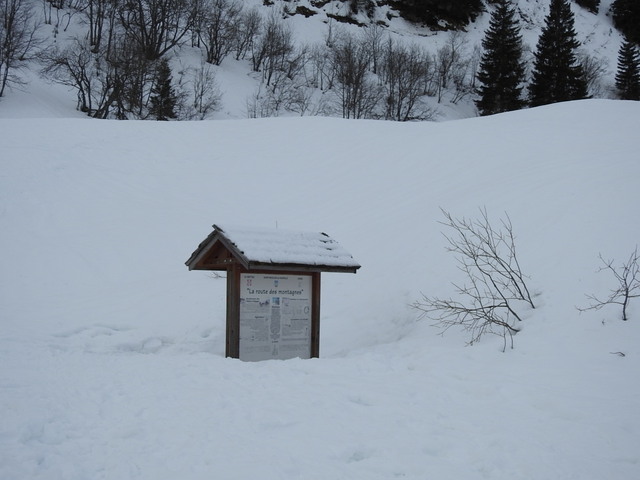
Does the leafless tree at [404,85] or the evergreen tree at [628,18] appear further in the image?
the evergreen tree at [628,18]

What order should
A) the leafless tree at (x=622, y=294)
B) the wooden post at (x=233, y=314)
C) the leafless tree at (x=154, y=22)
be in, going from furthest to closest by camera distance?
1. the leafless tree at (x=154, y=22)
2. the wooden post at (x=233, y=314)
3. the leafless tree at (x=622, y=294)

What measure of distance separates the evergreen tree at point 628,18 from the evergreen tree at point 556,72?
14.9 m

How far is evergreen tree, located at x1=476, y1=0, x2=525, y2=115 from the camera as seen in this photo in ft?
148

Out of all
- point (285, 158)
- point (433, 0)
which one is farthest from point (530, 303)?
point (433, 0)

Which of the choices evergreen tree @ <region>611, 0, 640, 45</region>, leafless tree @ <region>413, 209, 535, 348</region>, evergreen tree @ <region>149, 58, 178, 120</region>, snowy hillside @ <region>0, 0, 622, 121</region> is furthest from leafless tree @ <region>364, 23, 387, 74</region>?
→ leafless tree @ <region>413, 209, 535, 348</region>

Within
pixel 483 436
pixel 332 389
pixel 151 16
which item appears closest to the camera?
pixel 483 436

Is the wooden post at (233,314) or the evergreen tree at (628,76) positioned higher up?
the evergreen tree at (628,76)

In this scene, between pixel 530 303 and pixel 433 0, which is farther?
pixel 433 0

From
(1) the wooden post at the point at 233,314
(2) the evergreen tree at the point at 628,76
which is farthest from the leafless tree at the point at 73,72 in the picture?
(2) the evergreen tree at the point at 628,76

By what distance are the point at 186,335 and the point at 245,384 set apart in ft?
13.5

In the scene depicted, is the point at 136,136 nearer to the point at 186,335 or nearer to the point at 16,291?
the point at 16,291

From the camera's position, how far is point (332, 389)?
5.70 m

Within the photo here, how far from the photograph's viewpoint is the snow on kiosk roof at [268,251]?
7285 millimetres

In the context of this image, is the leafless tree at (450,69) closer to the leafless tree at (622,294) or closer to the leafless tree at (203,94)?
the leafless tree at (203,94)
